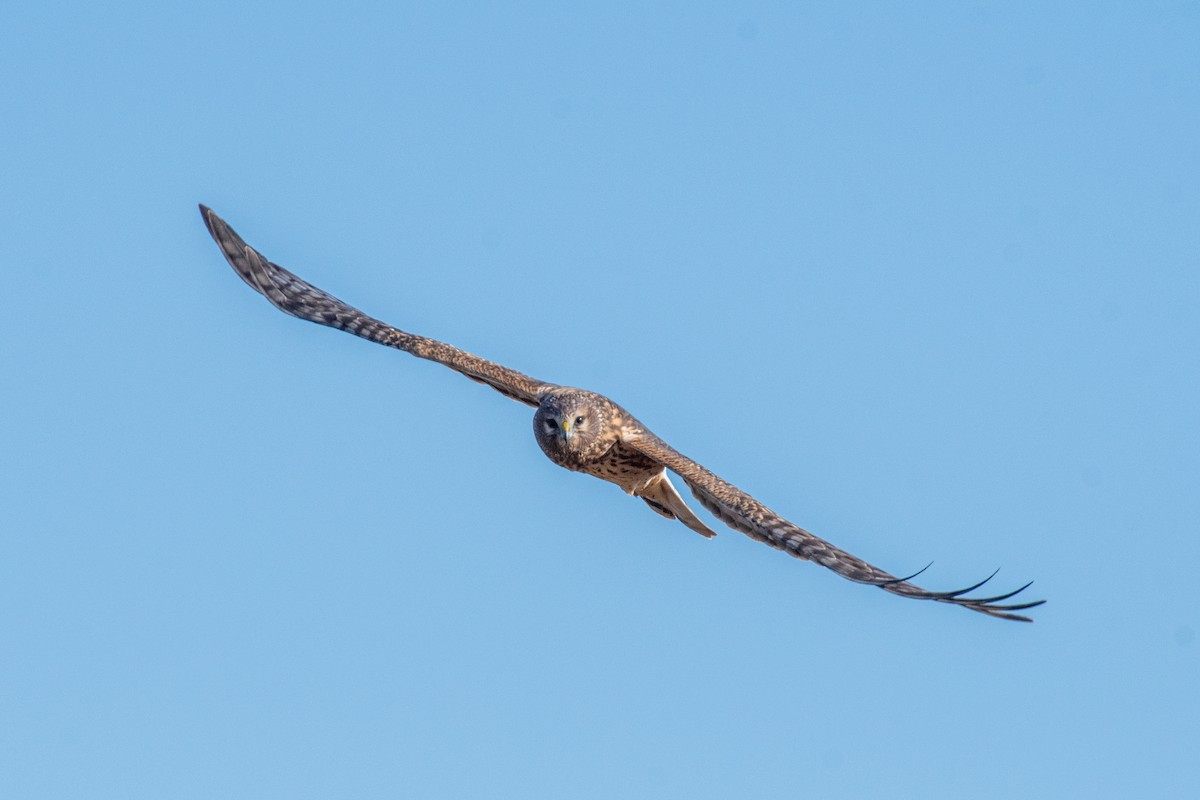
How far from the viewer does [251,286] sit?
73.4ft

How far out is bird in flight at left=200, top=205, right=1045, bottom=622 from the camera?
17453 mm

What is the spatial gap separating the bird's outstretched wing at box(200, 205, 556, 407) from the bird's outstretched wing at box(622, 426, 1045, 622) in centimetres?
179

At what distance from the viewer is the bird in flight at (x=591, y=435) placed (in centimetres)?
1745

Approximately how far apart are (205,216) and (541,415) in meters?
5.56

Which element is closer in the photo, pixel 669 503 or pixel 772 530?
pixel 772 530


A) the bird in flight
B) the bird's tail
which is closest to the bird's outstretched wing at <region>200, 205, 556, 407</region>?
the bird in flight

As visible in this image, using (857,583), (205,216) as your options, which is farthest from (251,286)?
(857,583)

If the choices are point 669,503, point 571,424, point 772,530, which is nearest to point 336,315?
point 571,424

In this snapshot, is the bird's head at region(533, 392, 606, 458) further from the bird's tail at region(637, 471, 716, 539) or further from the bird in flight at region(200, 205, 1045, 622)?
the bird's tail at region(637, 471, 716, 539)

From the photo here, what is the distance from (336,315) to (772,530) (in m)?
6.81

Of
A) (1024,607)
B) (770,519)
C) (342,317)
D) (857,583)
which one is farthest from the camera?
(342,317)

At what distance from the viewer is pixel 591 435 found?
1973cm

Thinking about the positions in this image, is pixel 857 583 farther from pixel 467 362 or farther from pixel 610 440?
pixel 467 362

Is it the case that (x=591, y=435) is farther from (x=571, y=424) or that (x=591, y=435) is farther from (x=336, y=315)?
(x=336, y=315)
